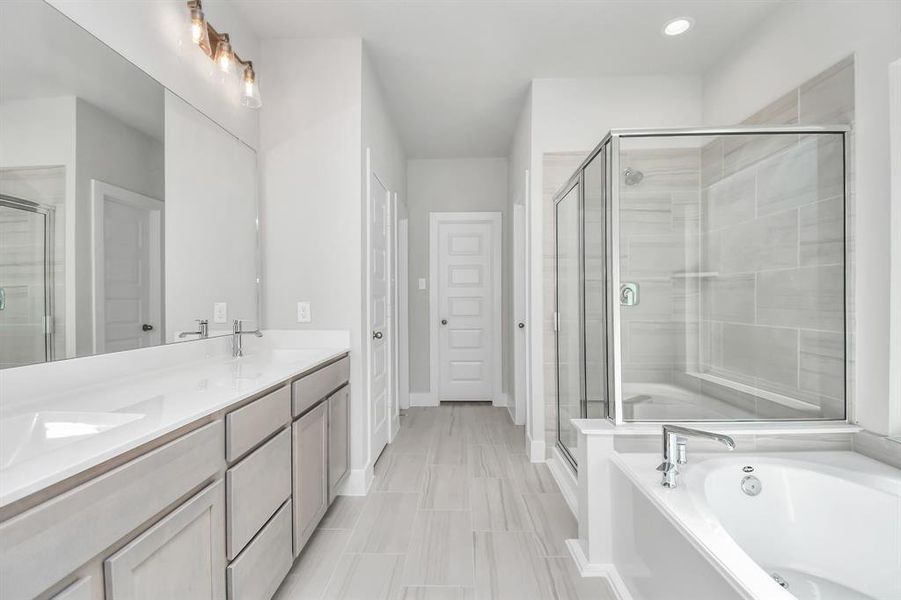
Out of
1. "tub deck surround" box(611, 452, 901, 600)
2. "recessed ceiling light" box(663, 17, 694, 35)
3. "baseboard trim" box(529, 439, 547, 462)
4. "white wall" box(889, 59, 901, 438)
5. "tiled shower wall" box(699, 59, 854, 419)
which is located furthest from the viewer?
"baseboard trim" box(529, 439, 547, 462)

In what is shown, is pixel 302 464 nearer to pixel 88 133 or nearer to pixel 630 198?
pixel 88 133

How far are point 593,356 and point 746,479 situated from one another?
788 millimetres

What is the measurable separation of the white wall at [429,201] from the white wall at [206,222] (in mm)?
2325

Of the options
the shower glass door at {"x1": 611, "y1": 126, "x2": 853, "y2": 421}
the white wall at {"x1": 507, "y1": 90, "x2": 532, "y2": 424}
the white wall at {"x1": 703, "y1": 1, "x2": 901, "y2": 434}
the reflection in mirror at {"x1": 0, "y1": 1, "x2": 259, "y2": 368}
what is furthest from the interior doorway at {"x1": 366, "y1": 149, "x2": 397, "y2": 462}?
the white wall at {"x1": 703, "y1": 1, "x2": 901, "y2": 434}

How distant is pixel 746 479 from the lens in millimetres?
1562

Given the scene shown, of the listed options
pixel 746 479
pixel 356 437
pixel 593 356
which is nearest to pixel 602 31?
pixel 593 356

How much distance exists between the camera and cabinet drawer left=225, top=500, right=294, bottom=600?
1.23 m

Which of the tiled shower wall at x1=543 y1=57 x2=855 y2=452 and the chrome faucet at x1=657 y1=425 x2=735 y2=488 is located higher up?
the tiled shower wall at x1=543 y1=57 x2=855 y2=452

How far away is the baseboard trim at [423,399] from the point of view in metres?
4.55

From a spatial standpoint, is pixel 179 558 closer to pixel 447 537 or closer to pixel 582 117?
pixel 447 537

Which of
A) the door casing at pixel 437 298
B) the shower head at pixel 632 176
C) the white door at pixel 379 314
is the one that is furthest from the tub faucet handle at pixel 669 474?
the door casing at pixel 437 298

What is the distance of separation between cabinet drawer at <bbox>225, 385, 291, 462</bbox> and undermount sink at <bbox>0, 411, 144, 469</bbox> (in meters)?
0.27

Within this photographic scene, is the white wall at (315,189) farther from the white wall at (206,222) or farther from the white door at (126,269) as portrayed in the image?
the white door at (126,269)

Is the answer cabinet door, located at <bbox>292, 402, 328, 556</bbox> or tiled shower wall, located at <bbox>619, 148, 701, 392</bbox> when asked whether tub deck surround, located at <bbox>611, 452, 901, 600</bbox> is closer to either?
tiled shower wall, located at <bbox>619, 148, 701, 392</bbox>
